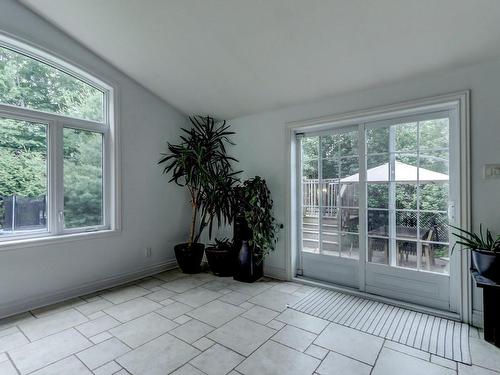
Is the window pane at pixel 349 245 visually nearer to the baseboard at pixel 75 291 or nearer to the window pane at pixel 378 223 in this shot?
the window pane at pixel 378 223

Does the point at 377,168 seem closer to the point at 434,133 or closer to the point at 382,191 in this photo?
the point at 382,191

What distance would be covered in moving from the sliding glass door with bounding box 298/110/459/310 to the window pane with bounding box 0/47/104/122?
9.42 feet

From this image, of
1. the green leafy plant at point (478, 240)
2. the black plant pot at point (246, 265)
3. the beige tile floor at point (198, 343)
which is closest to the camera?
the beige tile floor at point (198, 343)

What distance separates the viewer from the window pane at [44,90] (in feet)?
9.19

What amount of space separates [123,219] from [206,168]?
52.5 inches

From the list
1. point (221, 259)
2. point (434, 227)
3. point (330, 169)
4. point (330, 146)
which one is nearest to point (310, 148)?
point (330, 146)

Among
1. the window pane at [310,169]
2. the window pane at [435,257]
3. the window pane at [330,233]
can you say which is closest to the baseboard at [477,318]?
the window pane at [435,257]

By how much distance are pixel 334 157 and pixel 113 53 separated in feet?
9.99

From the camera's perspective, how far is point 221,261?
3.73m

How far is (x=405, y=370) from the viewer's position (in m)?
1.83

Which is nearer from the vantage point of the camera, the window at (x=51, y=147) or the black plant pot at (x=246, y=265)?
the window at (x=51, y=147)

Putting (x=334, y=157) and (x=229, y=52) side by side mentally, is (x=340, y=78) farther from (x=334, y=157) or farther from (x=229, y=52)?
(x=229, y=52)

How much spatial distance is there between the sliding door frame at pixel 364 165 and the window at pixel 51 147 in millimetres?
2421

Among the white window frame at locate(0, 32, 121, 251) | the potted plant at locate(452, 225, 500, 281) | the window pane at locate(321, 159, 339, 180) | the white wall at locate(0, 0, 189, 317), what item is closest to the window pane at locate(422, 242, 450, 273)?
the potted plant at locate(452, 225, 500, 281)
